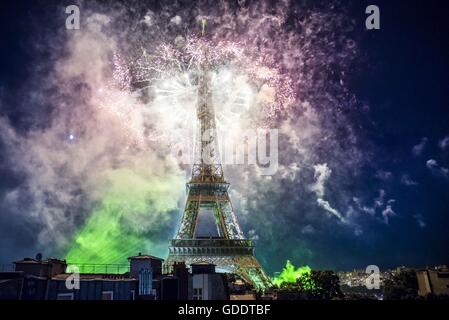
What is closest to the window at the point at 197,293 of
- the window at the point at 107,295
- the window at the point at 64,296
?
the window at the point at 107,295

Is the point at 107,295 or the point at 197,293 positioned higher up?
the point at 197,293

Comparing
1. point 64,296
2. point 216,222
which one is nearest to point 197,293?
point 64,296

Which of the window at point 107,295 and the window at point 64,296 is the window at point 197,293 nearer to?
the window at point 107,295

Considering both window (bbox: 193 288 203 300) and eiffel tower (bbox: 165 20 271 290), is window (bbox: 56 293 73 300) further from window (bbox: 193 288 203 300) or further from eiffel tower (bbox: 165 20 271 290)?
eiffel tower (bbox: 165 20 271 290)

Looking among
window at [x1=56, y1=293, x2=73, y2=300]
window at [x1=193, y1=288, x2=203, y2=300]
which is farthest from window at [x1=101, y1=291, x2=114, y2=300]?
window at [x1=193, y1=288, x2=203, y2=300]

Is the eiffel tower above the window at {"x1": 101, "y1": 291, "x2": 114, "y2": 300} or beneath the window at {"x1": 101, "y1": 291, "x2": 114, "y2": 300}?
above

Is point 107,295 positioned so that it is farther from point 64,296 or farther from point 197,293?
point 197,293

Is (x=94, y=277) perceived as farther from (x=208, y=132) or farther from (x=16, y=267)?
(x=208, y=132)
